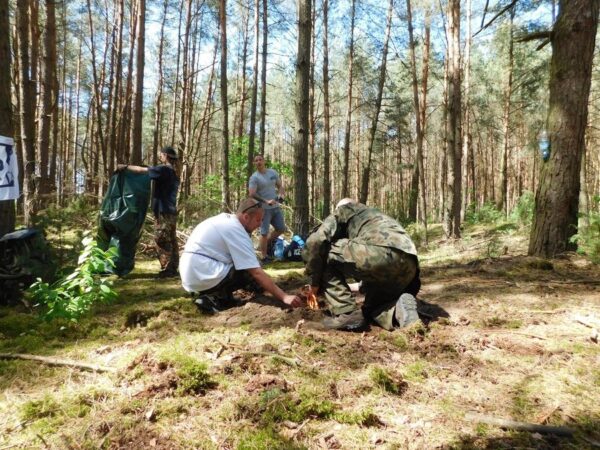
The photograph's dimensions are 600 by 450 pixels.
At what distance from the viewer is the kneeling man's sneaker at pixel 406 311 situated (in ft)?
10.7

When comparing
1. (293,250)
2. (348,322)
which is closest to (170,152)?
(293,250)

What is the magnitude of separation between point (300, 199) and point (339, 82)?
23082 mm

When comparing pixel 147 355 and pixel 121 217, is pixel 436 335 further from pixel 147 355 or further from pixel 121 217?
pixel 121 217

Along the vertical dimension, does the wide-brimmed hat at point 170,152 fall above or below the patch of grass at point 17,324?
above

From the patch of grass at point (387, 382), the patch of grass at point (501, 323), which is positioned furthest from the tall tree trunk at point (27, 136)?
the patch of grass at point (501, 323)

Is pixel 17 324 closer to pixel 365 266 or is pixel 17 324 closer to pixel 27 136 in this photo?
pixel 365 266

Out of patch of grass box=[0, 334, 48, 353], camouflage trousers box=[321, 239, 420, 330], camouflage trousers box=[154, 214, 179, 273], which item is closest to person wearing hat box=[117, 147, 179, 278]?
camouflage trousers box=[154, 214, 179, 273]

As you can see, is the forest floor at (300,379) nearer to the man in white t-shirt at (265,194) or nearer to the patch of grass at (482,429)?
the patch of grass at (482,429)

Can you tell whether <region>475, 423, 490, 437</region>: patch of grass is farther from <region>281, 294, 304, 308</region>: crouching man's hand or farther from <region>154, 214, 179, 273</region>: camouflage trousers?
<region>154, 214, 179, 273</region>: camouflage trousers

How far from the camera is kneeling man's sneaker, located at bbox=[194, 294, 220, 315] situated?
3.89 meters

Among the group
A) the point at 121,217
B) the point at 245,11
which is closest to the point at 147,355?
the point at 121,217

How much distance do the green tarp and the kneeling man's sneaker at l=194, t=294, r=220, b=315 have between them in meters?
2.13

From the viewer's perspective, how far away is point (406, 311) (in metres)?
3.29

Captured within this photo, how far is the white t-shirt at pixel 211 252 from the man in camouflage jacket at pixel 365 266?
0.69 m
